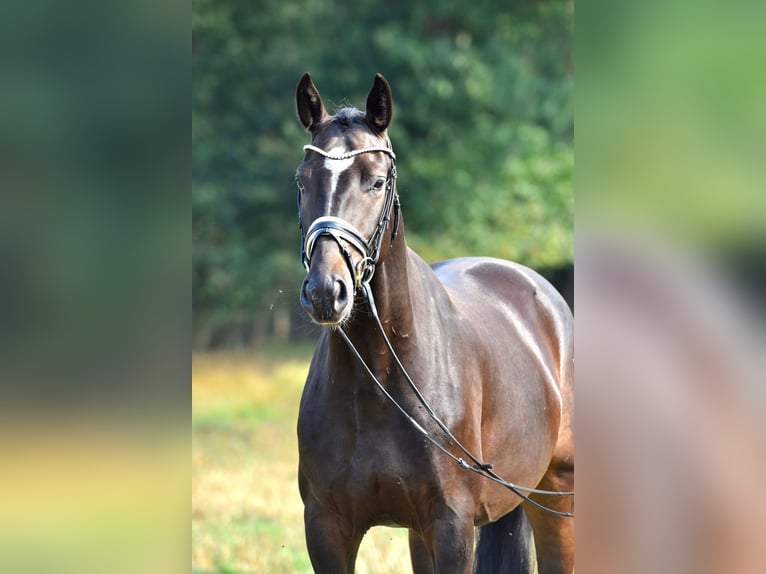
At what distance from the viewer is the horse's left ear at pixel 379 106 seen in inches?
132

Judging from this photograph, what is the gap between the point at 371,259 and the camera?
3.16m

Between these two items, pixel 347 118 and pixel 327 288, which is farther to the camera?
pixel 347 118

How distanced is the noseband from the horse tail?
1963 mm

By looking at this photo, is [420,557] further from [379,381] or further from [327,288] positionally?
[327,288]

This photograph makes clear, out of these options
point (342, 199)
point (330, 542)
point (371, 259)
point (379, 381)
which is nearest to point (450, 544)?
point (330, 542)

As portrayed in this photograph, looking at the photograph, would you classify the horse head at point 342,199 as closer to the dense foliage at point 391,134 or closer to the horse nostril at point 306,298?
the horse nostril at point 306,298

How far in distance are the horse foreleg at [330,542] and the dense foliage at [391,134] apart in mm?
12931

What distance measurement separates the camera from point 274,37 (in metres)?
17.2

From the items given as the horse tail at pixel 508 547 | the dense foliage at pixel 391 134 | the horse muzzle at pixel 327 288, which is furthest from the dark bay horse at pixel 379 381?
the dense foliage at pixel 391 134

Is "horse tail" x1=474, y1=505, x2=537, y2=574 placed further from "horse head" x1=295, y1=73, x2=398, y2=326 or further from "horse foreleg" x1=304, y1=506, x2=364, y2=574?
"horse head" x1=295, y1=73, x2=398, y2=326

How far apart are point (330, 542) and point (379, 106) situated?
150 cm
